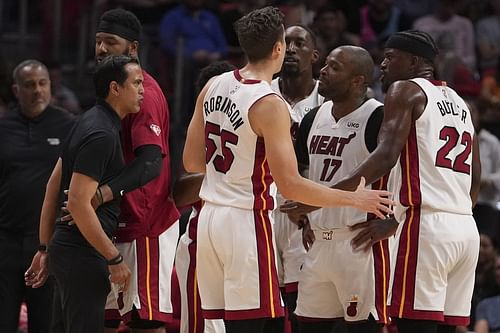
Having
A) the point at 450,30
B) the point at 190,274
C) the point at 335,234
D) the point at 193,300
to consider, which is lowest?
the point at 193,300

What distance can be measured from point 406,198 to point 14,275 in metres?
2.93

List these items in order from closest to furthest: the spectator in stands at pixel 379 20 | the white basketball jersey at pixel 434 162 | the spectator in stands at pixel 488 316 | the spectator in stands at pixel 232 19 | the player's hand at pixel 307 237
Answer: the white basketball jersey at pixel 434 162 < the player's hand at pixel 307 237 < the spectator in stands at pixel 488 316 < the spectator in stands at pixel 232 19 < the spectator in stands at pixel 379 20

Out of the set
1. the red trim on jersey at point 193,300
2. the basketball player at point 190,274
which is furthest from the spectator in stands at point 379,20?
the red trim on jersey at point 193,300

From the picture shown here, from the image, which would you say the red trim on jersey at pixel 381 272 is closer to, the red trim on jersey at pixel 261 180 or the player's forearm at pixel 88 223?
the red trim on jersey at pixel 261 180

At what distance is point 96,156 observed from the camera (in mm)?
6102

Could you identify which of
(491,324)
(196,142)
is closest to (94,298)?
(196,142)

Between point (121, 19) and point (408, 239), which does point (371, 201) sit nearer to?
point (408, 239)

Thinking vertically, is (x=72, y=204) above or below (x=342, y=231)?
above

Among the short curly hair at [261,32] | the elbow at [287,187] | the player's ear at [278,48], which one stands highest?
the short curly hair at [261,32]

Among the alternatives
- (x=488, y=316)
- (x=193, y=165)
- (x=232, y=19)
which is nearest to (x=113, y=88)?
(x=193, y=165)

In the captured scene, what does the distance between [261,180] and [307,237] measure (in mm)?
969

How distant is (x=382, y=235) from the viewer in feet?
22.5

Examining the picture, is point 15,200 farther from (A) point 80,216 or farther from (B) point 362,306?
(B) point 362,306

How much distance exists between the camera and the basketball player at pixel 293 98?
754 cm
